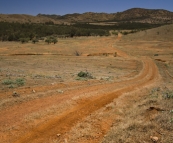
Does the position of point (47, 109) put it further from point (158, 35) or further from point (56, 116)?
point (158, 35)

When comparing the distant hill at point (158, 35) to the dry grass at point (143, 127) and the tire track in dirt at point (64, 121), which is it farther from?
the dry grass at point (143, 127)

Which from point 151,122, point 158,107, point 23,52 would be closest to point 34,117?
point 151,122

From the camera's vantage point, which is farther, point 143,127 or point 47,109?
point 47,109

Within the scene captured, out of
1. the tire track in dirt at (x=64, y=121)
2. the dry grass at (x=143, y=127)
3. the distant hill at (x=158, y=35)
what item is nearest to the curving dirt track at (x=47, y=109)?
the tire track in dirt at (x=64, y=121)

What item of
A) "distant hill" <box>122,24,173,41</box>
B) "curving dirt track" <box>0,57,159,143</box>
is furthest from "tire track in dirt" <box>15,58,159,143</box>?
"distant hill" <box>122,24,173,41</box>

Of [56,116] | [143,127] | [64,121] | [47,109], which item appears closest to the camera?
[143,127]

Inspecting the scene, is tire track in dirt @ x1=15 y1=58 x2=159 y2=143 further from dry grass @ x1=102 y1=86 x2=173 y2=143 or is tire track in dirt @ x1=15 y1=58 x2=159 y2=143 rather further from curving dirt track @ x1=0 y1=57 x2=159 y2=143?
dry grass @ x1=102 y1=86 x2=173 y2=143

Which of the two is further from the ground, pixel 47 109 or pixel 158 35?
pixel 158 35

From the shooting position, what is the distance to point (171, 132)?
6.46 m

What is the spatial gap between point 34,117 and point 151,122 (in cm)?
454

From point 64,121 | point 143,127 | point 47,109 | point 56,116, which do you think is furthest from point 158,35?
point 143,127

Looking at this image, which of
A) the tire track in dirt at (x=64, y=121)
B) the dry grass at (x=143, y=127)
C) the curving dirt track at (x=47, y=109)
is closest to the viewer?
the dry grass at (x=143, y=127)

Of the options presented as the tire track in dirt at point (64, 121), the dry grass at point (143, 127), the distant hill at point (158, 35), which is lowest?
the tire track in dirt at point (64, 121)

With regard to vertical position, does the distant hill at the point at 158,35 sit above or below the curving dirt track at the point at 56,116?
above
